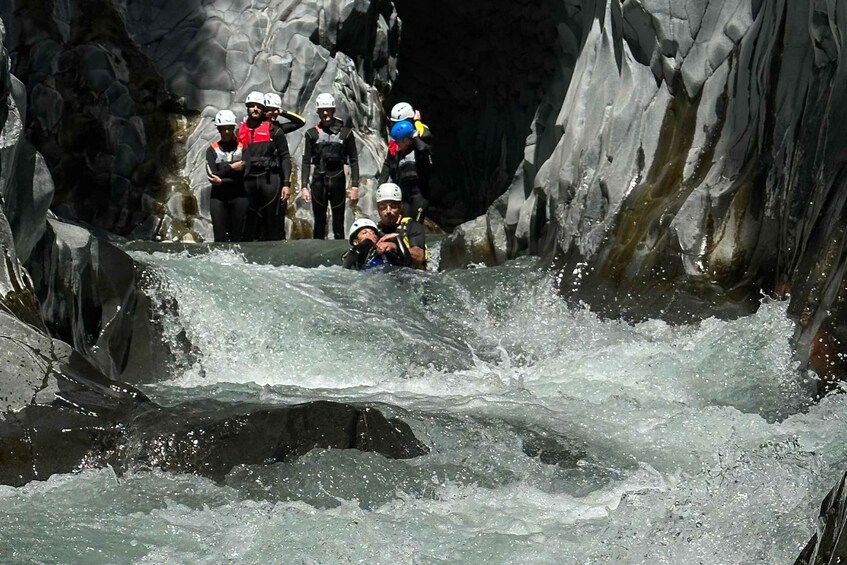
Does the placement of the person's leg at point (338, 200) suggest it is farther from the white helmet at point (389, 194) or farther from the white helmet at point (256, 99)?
the white helmet at point (389, 194)

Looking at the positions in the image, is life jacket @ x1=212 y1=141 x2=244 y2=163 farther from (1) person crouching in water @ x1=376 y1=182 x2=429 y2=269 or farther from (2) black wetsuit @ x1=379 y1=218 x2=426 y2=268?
(2) black wetsuit @ x1=379 y1=218 x2=426 y2=268

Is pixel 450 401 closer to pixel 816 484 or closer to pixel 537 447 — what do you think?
pixel 537 447

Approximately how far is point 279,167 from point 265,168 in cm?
15

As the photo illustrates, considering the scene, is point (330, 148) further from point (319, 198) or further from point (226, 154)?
point (226, 154)

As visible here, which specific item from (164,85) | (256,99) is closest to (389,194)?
(256,99)

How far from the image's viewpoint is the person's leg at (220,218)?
36.9 feet

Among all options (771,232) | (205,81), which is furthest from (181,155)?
(771,232)

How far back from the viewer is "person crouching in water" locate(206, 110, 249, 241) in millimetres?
11102

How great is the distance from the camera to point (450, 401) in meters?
6.23

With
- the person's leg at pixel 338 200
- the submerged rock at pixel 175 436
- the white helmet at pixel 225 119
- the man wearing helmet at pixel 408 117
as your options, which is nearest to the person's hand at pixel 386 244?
the man wearing helmet at pixel 408 117

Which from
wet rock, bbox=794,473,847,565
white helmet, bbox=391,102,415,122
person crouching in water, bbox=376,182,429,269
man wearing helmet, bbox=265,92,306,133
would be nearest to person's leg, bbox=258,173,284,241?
man wearing helmet, bbox=265,92,306,133

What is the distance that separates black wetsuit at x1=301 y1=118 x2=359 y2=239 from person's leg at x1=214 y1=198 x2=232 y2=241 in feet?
2.44

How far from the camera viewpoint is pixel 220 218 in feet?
37.1

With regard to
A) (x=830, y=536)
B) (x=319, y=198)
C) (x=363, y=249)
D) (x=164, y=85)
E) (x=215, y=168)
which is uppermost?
(x=164, y=85)
